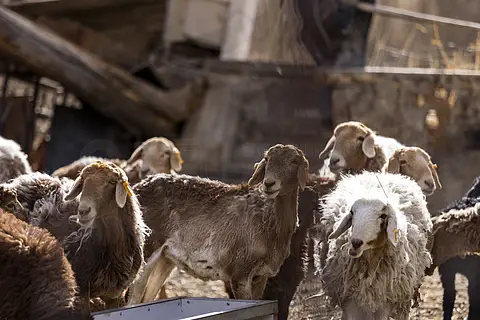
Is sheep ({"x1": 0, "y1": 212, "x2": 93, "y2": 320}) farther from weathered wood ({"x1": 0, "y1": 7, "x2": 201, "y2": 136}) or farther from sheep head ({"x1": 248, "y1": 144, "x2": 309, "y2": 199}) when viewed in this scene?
weathered wood ({"x1": 0, "y1": 7, "x2": 201, "y2": 136})

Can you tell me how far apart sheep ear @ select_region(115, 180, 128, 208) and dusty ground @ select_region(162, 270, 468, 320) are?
6.82 ft

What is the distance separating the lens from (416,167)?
7805mm

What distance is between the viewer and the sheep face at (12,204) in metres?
6.41

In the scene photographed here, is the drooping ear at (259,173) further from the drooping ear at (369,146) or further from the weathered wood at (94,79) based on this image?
the weathered wood at (94,79)

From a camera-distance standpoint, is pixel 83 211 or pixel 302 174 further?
pixel 302 174

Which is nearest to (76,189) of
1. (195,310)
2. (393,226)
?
(195,310)

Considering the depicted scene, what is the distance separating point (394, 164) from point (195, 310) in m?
2.64

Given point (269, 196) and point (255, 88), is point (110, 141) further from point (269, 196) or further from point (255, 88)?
point (269, 196)

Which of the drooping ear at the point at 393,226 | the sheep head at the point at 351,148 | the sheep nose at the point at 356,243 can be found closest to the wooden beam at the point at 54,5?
the sheep head at the point at 351,148

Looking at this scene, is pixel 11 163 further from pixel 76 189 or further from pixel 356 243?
pixel 356 243

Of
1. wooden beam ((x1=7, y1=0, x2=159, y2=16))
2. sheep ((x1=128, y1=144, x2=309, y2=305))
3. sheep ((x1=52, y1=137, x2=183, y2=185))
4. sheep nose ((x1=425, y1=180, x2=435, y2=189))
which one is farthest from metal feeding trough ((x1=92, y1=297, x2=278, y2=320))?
wooden beam ((x1=7, y1=0, x2=159, y2=16))

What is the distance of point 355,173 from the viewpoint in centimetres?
786

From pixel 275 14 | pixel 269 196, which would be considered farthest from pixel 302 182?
pixel 275 14

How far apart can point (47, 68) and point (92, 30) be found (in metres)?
2.29
